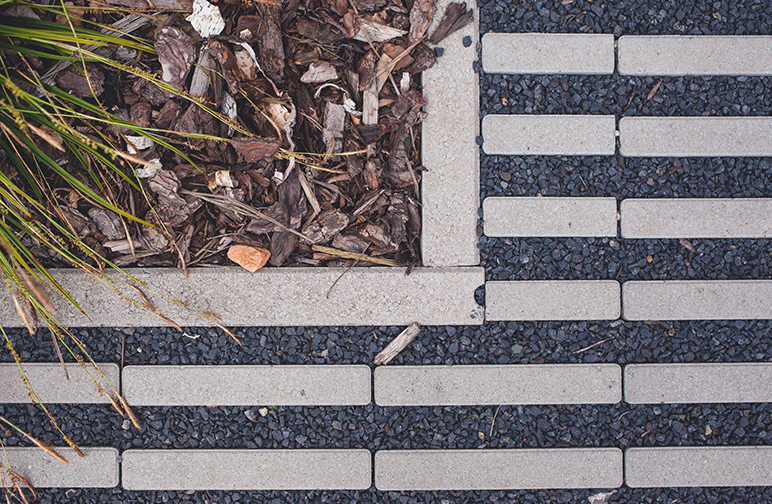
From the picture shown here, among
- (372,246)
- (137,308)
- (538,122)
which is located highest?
(538,122)

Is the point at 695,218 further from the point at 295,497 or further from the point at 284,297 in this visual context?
the point at 295,497

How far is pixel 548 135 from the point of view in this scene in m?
2.16

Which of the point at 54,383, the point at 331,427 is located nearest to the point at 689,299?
the point at 331,427

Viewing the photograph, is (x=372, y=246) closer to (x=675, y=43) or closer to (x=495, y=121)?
(x=495, y=121)

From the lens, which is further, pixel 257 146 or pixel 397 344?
pixel 397 344

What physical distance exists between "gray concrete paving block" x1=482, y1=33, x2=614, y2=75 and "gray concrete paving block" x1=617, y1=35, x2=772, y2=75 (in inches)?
3.6

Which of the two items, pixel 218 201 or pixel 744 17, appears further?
pixel 744 17

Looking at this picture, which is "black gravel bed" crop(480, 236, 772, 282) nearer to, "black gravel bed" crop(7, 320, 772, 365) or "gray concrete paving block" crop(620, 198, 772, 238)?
"gray concrete paving block" crop(620, 198, 772, 238)

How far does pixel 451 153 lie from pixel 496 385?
110 cm

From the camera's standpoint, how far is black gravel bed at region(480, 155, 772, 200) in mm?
2168

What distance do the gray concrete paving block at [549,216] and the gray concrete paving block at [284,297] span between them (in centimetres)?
25

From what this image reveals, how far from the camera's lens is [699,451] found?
219 cm

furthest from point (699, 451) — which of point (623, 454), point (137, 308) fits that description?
point (137, 308)

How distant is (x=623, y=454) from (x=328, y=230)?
1735 mm
